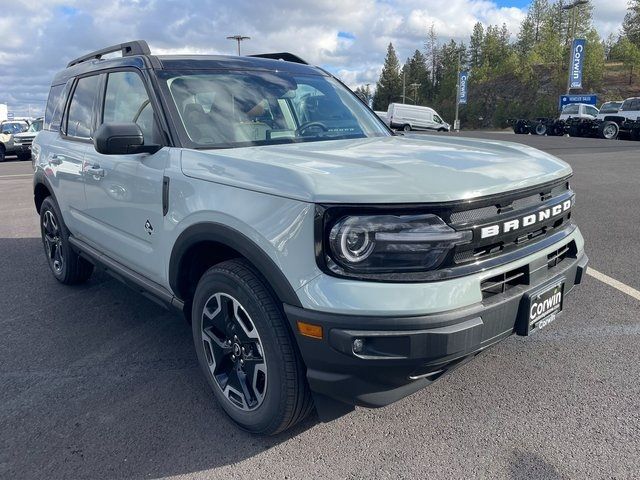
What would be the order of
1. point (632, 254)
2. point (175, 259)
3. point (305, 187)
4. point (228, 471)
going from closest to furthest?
point (305, 187) → point (228, 471) → point (175, 259) → point (632, 254)

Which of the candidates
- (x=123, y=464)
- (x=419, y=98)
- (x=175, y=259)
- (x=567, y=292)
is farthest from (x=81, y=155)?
(x=419, y=98)

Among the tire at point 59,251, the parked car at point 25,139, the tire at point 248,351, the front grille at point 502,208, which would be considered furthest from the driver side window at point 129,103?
the parked car at point 25,139

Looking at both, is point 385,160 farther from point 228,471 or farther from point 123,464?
point 123,464

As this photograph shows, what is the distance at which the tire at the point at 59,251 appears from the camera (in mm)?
4625

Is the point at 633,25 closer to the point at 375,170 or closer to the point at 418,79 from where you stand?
the point at 418,79

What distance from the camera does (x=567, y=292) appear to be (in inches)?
108

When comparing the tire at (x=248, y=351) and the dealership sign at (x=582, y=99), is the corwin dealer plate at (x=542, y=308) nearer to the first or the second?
the tire at (x=248, y=351)

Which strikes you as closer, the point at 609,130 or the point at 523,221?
the point at 523,221

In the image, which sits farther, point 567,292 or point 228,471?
point 567,292

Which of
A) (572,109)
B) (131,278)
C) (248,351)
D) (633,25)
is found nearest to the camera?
(248,351)

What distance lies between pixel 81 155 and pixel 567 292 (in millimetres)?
3416

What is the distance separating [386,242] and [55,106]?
4.02m

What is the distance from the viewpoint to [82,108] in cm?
421

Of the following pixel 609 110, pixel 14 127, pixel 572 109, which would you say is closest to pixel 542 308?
pixel 14 127
